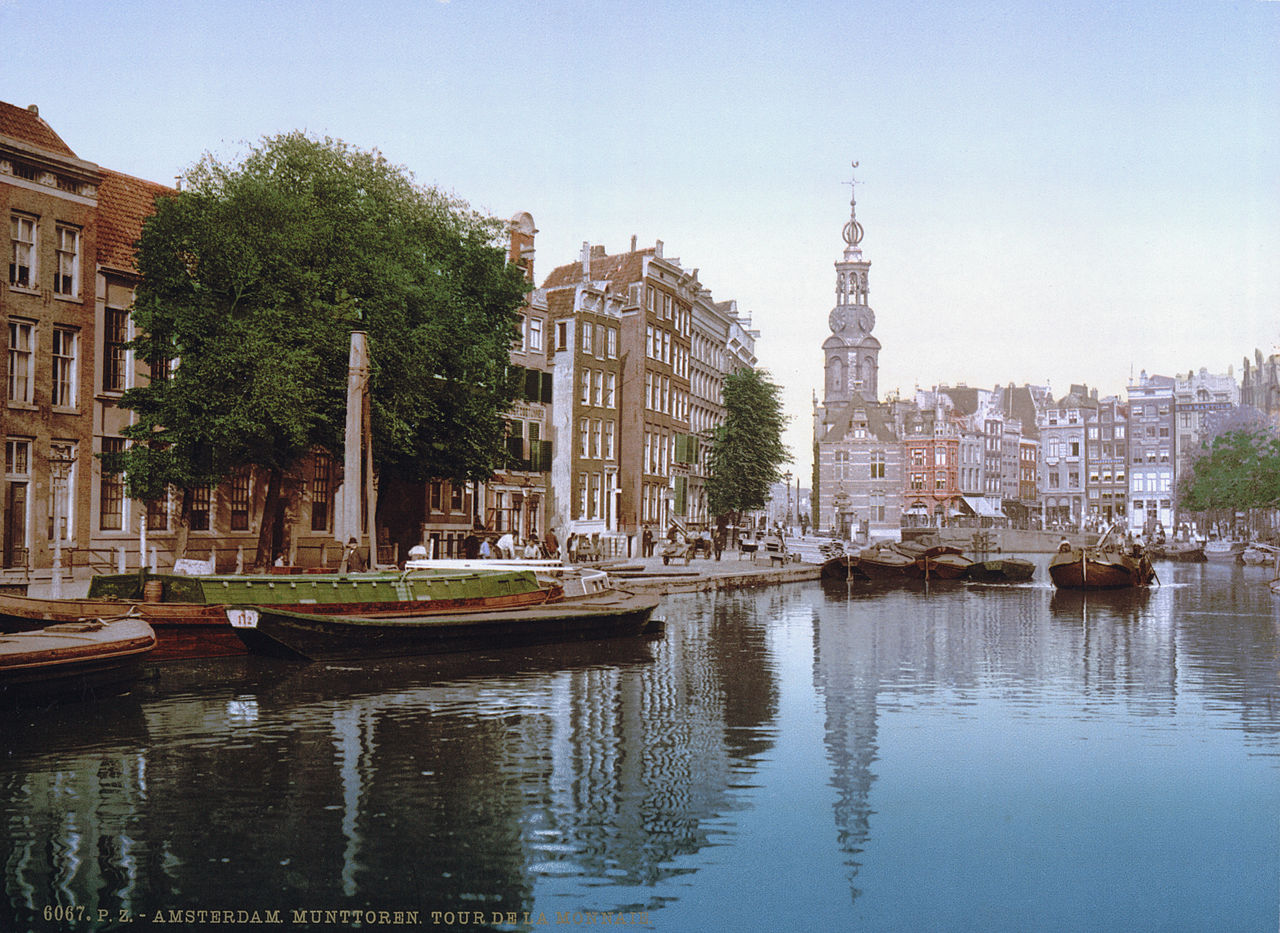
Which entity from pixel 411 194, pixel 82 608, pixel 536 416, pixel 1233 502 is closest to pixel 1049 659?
pixel 82 608

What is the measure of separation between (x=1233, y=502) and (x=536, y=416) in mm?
77273

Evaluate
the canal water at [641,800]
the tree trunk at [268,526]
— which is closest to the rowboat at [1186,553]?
the canal water at [641,800]

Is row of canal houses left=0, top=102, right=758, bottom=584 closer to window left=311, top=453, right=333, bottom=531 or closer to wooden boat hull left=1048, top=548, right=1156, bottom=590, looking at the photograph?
window left=311, top=453, right=333, bottom=531

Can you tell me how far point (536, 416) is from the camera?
5994cm

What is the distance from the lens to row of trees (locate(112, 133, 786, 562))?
31.4 meters

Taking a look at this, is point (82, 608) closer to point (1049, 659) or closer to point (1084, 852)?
point (1084, 852)

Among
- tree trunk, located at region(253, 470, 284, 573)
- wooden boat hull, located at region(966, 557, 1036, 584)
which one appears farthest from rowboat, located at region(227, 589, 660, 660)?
wooden boat hull, located at region(966, 557, 1036, 584)

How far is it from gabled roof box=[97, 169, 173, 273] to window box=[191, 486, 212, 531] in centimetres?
765

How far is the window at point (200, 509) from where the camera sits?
3797 cm

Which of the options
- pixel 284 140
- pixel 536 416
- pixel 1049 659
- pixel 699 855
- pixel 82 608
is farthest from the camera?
pixel 536 416

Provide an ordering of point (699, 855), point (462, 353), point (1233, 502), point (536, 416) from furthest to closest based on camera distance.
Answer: point (1233, 502), point (536, 416), point (462, 353), point (699, 855)

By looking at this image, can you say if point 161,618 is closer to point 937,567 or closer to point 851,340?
point 937,567

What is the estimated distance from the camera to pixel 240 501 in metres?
39.6

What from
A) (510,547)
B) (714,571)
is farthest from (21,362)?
(714,571)
